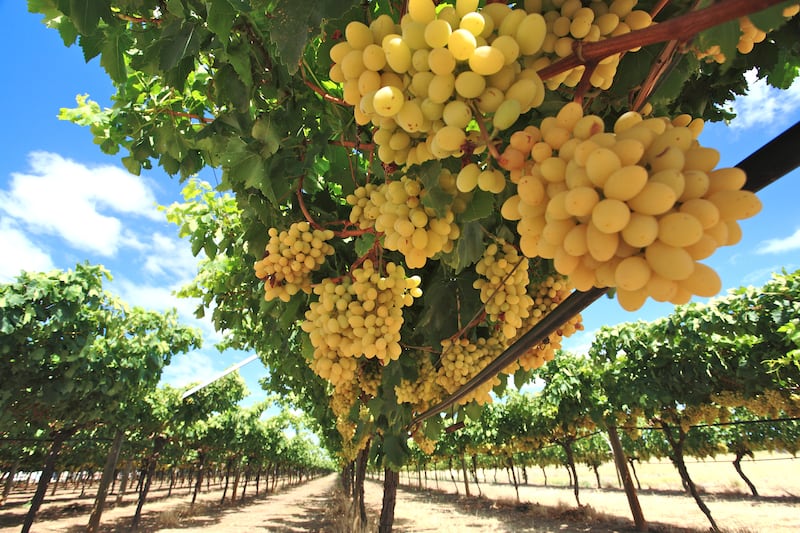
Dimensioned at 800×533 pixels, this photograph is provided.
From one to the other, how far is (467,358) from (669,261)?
→ 234 cm

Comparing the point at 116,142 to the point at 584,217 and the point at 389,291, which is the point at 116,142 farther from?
the point at 584,217

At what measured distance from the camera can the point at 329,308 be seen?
203 cm

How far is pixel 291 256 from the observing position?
2.07 meters

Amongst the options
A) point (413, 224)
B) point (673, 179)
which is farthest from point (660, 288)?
point (413, 224)

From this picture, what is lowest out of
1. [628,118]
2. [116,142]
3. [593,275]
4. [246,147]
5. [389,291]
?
[593,275]

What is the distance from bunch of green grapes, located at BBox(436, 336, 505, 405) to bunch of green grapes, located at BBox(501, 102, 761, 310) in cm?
222

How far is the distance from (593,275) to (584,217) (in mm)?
127

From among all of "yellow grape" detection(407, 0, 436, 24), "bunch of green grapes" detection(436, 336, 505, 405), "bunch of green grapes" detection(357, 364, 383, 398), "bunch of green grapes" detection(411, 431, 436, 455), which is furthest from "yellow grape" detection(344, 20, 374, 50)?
"bunch of green grapes" detection(411, 431, 436, 455)

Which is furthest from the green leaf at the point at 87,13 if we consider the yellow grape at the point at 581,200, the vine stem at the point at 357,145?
the yellow grape at the point at 581,200

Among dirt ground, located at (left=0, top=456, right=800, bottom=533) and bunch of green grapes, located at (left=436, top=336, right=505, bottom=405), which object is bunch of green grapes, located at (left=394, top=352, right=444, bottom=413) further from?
dirt ground, located at (left=0, top=456, right=800, bottom=533)

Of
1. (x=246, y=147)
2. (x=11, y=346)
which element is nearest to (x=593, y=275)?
(x=246, y=147)

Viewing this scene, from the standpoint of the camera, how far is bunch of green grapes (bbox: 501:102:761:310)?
0.58 meters

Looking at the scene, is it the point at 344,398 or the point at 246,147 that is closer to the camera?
the point at 246,147

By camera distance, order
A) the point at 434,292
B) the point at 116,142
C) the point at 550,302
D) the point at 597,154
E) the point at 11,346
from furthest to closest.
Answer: the point at 11,346
the point at 116,142
the point at 434,292
the point at 550,302
the point at 597,154
